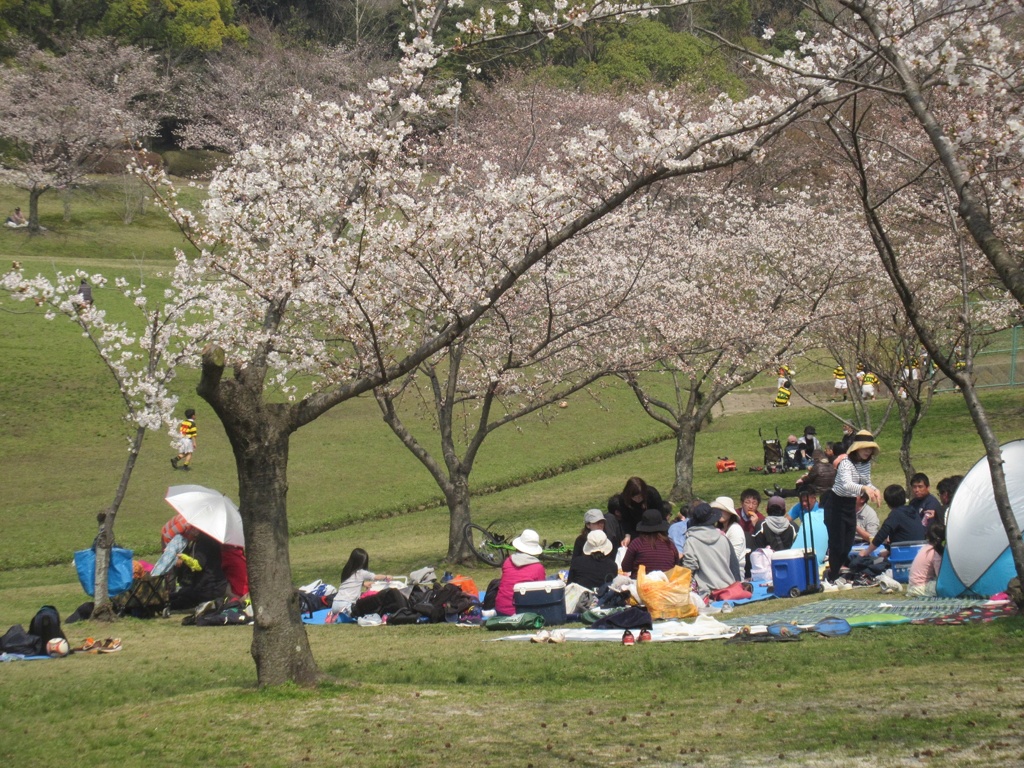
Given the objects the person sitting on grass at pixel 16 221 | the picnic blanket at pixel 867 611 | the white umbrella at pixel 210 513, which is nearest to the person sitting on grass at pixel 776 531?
the picnic blanket at pixel 867 611

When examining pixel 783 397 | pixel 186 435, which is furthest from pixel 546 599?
pixel 783 397

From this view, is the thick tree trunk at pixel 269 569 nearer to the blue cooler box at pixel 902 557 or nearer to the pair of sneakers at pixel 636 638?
the pair of sneakers at pixel 636 638

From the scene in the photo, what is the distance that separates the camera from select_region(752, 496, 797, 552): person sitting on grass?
12.3 meters

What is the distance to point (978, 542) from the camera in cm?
921

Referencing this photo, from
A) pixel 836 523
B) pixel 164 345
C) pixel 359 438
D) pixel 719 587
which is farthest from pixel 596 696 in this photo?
pixel 359 438

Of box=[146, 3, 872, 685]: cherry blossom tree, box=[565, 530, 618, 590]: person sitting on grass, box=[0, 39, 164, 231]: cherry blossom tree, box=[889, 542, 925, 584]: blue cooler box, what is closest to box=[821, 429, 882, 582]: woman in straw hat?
box=[889, 542, 925, 584]: blue cooler box

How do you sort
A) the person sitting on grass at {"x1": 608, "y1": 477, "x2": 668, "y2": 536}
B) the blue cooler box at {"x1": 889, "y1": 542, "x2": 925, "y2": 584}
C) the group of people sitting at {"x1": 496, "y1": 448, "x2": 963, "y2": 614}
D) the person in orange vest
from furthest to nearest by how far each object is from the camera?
the person in orange vest < the person sitting on grass at {"x1": 608, "y1": 477, "x2": 668, "y2": 536} < the blue cooler box at {"x1": 889, "y1": 542, "x2": 925, "y2": 584} < the group of people sitting at {"x1": 496, "y1": 448, "x2": 963, "y2": 614}

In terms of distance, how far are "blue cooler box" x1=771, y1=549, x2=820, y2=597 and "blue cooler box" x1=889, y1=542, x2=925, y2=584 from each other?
2.63 feet

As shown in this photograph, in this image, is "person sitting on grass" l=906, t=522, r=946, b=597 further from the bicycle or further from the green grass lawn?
the bicycle

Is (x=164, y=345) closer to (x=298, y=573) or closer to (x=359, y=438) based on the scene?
(x=298, y=573)

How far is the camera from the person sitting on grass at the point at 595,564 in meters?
11.0

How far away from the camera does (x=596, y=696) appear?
22.9ft

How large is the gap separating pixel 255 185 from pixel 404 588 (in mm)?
5446

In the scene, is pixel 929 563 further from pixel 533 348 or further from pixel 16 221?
pixel 16 221
